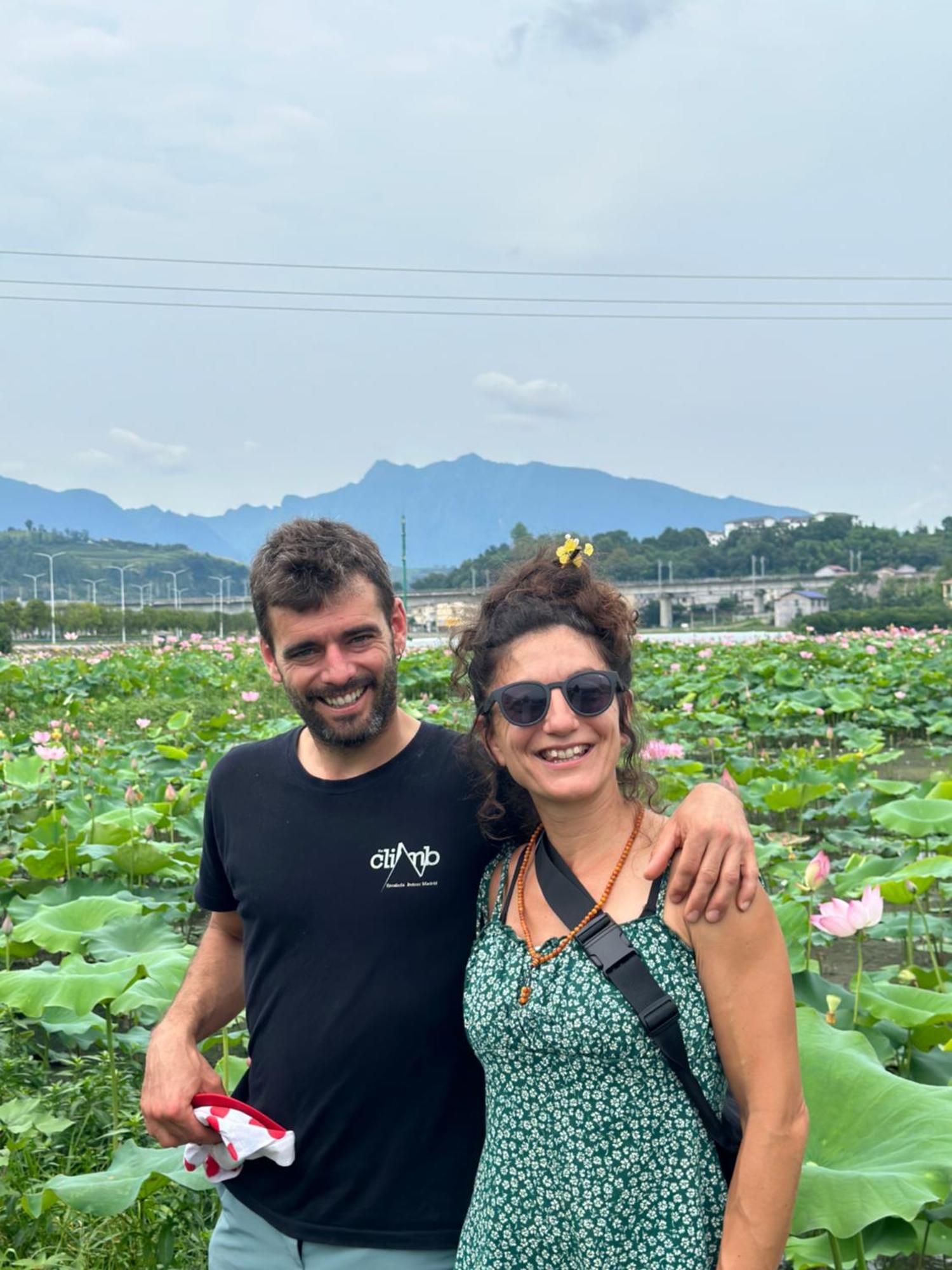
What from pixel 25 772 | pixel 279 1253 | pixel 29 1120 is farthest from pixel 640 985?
pixel 25 772

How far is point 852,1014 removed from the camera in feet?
8.70

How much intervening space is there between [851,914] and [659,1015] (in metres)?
1.20

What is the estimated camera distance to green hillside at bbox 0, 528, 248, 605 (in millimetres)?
159875

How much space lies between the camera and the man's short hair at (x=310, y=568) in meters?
1.96

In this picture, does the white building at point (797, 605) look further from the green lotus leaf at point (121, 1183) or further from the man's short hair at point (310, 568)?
the man's short hair at point (310, 568)

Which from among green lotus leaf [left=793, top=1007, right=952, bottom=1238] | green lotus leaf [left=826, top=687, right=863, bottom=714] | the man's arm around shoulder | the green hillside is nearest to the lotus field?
green lotus leaf [left=793, top=1007, right=952, bottom=1238]

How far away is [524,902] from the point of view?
1.72 meters

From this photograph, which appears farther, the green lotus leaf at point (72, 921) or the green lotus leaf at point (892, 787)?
the green lotus leaf at point (892, 787)

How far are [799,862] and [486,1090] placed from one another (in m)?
3.26

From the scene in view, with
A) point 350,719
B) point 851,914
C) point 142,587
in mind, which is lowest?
point 851,914

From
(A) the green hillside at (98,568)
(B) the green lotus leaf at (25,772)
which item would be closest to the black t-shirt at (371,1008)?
(B) the green lotus leaf at (25,772)

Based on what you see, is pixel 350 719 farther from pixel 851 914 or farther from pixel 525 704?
pixel 851 914

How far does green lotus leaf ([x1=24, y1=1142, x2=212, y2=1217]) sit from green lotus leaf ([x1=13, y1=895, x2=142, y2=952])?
812 mm

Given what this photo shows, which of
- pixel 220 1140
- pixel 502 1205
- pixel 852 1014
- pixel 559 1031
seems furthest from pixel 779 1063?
pixel 852 1014
